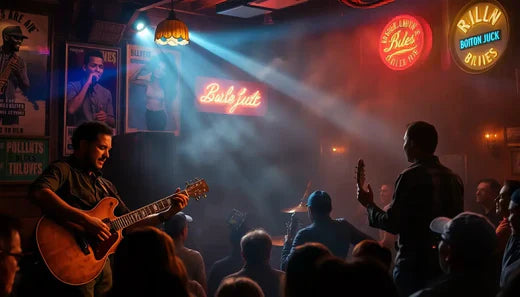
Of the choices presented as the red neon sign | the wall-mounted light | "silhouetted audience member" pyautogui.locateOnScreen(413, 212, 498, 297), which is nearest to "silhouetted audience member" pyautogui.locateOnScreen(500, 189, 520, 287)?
"silhouetted audience member" pyautogui.locateOnScreen(413, 212, 498, 297)

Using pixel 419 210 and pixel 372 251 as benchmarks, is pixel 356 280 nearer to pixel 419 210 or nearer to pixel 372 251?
pixel 372 251

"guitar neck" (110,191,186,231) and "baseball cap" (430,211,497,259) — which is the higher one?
"baseball cap" (430,211,497,259)

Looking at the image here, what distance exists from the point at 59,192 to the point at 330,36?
790 centimetres

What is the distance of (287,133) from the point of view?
438 inches

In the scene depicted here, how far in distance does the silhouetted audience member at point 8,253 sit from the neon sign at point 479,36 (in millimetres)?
6080

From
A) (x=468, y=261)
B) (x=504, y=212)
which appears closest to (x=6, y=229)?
(x=468, y=261)

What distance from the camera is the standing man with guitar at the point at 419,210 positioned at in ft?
12.5

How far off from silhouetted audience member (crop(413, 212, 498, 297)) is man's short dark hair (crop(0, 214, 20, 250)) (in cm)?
190

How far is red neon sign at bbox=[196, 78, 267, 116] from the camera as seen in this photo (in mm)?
9930

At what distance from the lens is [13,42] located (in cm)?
778

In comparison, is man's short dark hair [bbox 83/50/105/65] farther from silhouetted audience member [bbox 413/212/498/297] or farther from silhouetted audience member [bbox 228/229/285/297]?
silhouetted audience member [bbox 413/212/498/297]

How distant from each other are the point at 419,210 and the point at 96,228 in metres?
2.23

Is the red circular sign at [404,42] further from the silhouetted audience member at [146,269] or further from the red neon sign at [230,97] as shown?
the silhouetted audience member at [146,269]

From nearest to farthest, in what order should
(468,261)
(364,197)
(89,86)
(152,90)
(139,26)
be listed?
(468,261)
(364,197)
(89,86)
(139,26)
(152,90)
